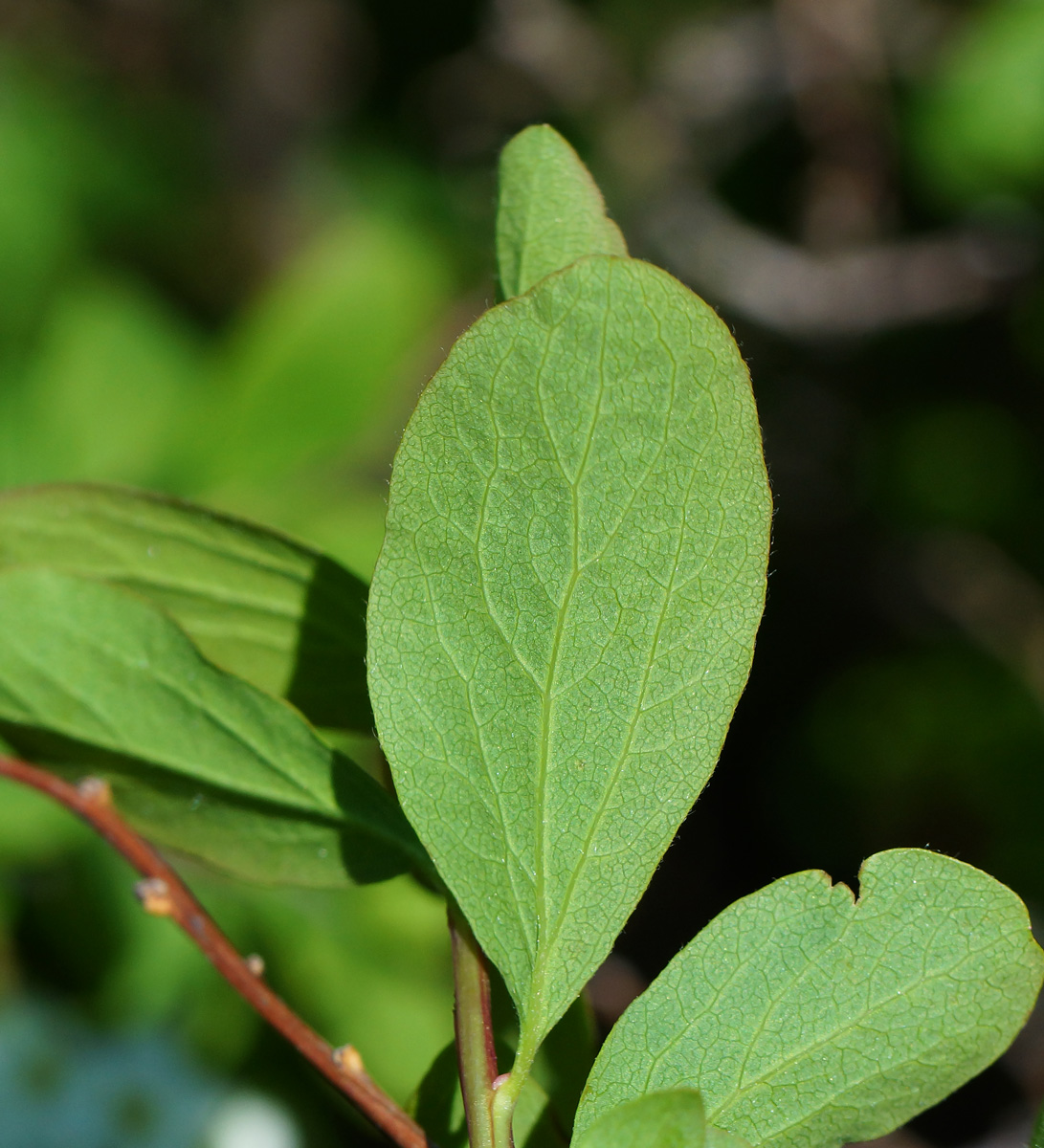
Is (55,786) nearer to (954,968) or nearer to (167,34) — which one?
(954,968)

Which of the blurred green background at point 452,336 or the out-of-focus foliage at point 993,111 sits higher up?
the out-of-focus foliage at point 993,111

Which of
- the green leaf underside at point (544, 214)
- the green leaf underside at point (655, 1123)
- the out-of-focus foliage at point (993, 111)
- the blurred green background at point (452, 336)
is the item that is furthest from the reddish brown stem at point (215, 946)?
the out-of-focus foliage at point (993, 111)

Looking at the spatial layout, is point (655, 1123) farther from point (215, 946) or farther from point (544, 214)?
point (544, 214)

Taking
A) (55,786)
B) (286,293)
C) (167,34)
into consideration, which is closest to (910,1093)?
(55,786)

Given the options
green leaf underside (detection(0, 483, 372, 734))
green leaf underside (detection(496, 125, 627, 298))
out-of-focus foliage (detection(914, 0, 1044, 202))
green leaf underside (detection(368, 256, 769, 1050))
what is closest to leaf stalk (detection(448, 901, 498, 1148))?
green leaf underside (detection(368, 256, 769, 1050))

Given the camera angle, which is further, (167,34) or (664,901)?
(167,34)

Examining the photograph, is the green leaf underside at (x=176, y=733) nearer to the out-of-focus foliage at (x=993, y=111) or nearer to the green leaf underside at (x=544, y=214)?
the green leaf underside at (x=544, y=214)

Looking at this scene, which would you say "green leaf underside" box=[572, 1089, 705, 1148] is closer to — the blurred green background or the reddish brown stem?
the reddish brown stem
